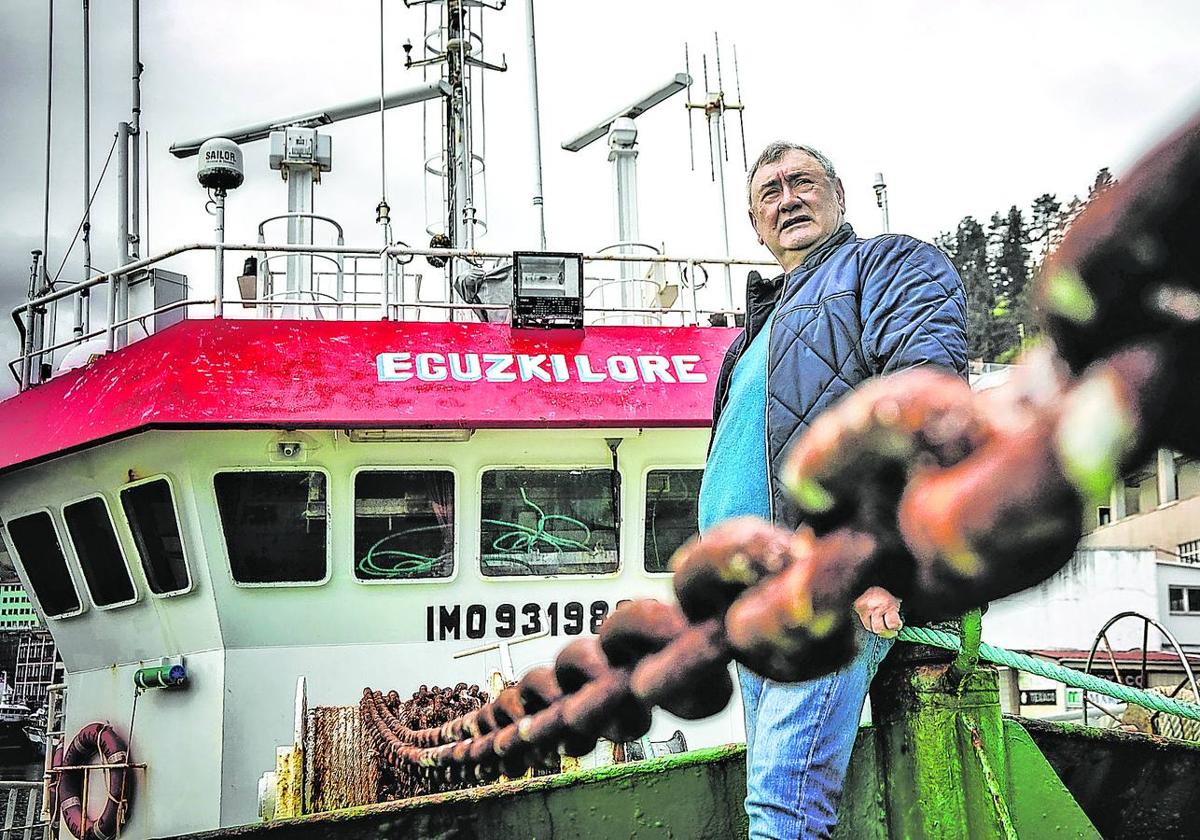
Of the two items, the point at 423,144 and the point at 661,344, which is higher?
the point at 423,144

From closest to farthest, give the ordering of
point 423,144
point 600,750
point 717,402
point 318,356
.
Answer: point 717,402
point 600,750
point 318,356
point 423,144

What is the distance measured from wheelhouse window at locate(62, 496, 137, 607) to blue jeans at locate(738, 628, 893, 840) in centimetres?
581

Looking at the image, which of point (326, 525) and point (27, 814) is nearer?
point (326, 525)

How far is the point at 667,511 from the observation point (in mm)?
6746

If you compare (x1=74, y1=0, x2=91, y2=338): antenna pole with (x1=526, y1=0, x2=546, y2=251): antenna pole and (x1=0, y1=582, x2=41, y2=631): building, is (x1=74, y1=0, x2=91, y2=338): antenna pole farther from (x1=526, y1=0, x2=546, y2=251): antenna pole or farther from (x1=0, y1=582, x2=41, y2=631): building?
(x1=0, y1=582, x2=41, y2=631): building

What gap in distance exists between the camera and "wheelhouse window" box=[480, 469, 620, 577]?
652 centimetres

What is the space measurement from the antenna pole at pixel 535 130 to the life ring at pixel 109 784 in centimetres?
397

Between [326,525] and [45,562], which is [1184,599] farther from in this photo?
[45,562]

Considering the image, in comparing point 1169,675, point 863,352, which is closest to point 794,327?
point 863,352

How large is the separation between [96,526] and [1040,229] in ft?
22.9

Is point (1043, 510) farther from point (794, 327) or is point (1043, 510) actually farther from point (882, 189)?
point (882, 189)

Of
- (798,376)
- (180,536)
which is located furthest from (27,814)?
(798,376)

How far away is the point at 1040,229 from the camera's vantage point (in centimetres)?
79

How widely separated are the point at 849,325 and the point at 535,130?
6.78 m
